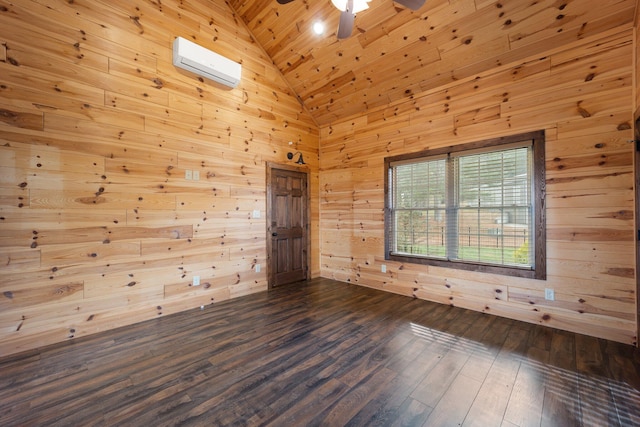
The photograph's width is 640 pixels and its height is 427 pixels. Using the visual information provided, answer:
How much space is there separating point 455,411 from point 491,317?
1.97 metres

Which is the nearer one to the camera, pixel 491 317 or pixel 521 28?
pixel 521 28

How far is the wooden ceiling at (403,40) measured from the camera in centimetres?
274

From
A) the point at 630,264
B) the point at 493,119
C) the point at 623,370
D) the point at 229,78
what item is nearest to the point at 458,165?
the point at 493,119

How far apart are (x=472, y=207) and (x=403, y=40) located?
234cm

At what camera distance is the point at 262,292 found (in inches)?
171

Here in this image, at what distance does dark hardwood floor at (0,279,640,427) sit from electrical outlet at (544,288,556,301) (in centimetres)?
36

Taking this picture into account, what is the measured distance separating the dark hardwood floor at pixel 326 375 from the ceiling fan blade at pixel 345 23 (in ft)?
10.4

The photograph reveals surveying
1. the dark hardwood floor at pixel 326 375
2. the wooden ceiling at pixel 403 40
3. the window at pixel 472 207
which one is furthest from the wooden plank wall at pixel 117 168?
the window at pixel 472 207

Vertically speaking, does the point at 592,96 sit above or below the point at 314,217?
above

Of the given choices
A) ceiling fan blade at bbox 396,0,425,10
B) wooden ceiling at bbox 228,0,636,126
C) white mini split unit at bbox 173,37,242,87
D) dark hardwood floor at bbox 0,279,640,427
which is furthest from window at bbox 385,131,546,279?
white mini split unit at bbox 173,37,242,87

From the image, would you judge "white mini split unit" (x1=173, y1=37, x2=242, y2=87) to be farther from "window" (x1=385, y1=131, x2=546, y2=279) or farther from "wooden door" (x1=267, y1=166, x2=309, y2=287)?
"window" (x1=385, y1=131, x2=546, y2=279)

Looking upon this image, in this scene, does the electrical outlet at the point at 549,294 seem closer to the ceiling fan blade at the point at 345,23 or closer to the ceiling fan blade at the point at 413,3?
the ceiling fan blade at the point at 413,3

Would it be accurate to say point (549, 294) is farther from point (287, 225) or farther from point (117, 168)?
point (117, 168)

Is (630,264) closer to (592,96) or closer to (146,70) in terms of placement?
(592,96)
